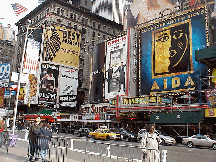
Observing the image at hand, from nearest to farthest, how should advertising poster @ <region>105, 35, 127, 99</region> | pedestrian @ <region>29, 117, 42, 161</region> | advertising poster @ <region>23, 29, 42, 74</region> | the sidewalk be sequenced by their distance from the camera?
pedestrian @ <region>29, 117, 42, 161</region> < the sidewalk < advertising poster @ <region>23, 29, 42, 74</region> < advertising poster @ <region>105, 35, 127, 99</region>

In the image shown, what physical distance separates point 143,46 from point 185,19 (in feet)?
31.9

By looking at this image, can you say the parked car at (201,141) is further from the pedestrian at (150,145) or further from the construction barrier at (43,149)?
the construction barrier at (43,149)

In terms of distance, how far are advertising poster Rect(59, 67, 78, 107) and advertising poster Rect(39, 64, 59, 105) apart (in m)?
1.84

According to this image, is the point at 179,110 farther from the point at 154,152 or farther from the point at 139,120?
the point at 154,152

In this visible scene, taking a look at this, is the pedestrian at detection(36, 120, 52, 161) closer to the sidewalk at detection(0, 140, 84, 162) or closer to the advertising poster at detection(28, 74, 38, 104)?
the sidewalk at detection(0, 140, 84, 162)

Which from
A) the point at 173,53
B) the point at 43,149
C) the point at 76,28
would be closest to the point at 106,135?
the point at 43,149

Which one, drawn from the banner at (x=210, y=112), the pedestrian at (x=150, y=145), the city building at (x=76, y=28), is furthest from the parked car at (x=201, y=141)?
the city building at (x=76, y=28)

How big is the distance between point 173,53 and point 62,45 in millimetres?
35729

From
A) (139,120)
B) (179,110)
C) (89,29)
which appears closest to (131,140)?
(179,110)

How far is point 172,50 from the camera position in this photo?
4588cm

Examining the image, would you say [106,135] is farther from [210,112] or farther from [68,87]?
[68,87]

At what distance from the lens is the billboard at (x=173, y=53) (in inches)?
1688

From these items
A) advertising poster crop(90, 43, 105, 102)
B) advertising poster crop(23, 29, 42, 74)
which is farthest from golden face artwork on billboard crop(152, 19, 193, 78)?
advertising poster crop(23, 29, 42, 74)

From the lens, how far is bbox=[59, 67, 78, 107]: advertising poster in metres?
71.8
